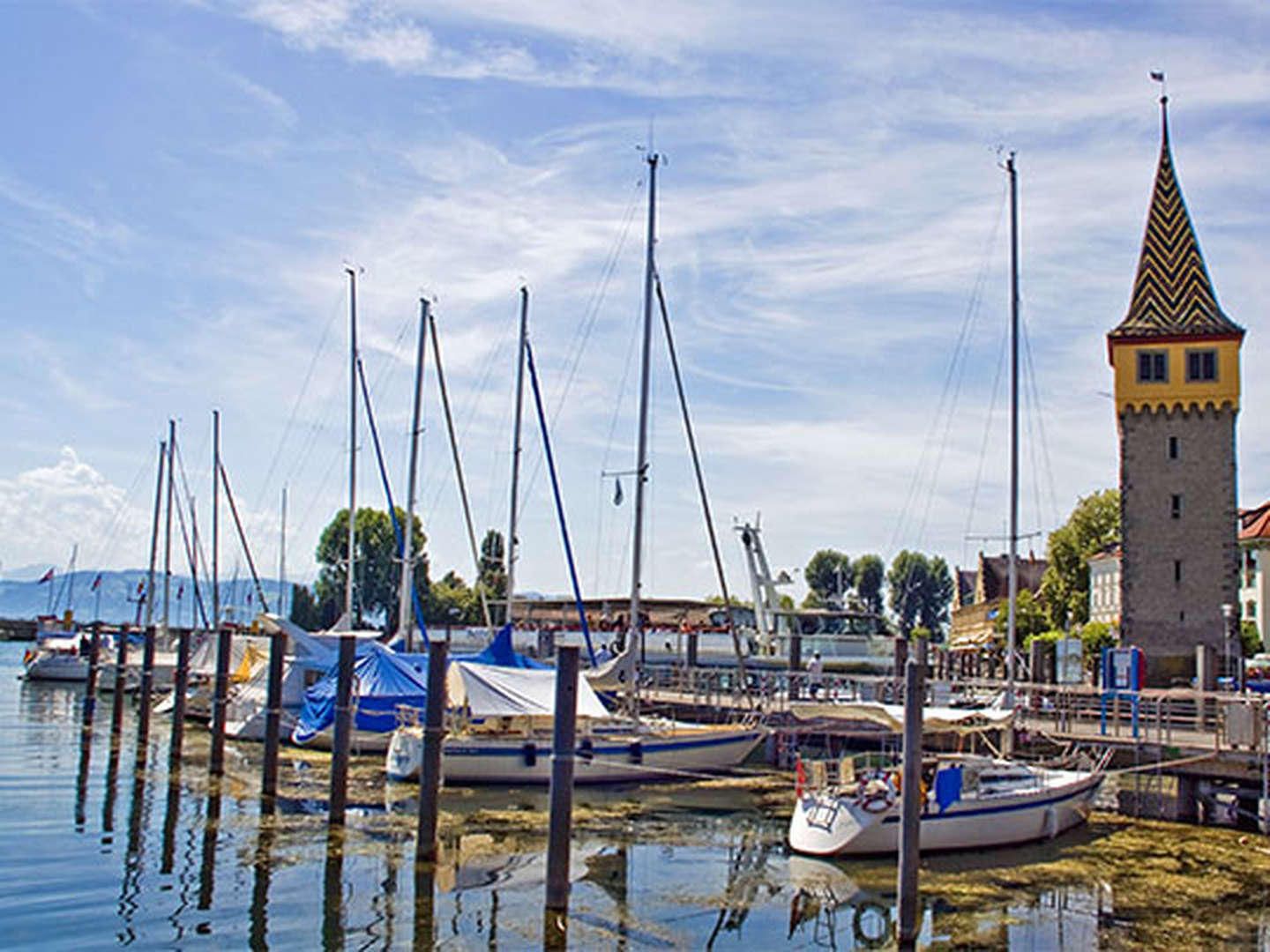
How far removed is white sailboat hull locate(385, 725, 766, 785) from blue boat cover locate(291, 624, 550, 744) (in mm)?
4168

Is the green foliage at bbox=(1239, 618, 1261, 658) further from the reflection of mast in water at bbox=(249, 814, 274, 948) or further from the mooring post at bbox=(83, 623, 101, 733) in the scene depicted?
the reflection of mast in water at bbox=(249, 814, 274, 948)

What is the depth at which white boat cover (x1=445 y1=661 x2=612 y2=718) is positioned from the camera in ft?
101

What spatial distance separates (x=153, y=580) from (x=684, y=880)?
176ft

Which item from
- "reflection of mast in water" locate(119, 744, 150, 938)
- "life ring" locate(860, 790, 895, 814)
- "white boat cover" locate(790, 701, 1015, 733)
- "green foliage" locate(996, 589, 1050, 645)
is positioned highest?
"green foliage" locate(996, 589, 1050, 645)

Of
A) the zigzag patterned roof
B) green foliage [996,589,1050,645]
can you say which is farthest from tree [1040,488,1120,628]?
the zigzag patterned roof

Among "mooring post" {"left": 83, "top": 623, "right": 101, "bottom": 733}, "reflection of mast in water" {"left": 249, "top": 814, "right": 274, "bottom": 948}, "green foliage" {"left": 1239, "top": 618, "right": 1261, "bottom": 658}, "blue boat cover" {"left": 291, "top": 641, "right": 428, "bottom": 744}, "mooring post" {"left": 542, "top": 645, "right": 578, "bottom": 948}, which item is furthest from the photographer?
"green foliage" {"left": 1239, "top": 618, "right": 1261, "bottom": 658}

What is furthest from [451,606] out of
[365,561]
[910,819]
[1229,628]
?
[910,819]

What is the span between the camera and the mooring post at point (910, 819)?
680 inches

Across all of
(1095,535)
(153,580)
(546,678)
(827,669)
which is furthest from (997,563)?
(546,678)

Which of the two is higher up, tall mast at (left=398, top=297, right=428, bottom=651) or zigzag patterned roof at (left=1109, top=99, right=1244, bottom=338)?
zigzag patterned roof at (left=1109, top=99, right=1244, bottom=338)

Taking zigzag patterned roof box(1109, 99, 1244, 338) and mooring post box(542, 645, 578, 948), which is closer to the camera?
mooring post box(542, 645, 578, 948)

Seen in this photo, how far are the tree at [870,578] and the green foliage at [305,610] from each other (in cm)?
6619

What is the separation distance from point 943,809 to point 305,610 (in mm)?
96526

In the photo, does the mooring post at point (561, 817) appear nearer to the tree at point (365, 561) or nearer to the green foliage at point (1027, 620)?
the green foliage at point (1027, 620)
